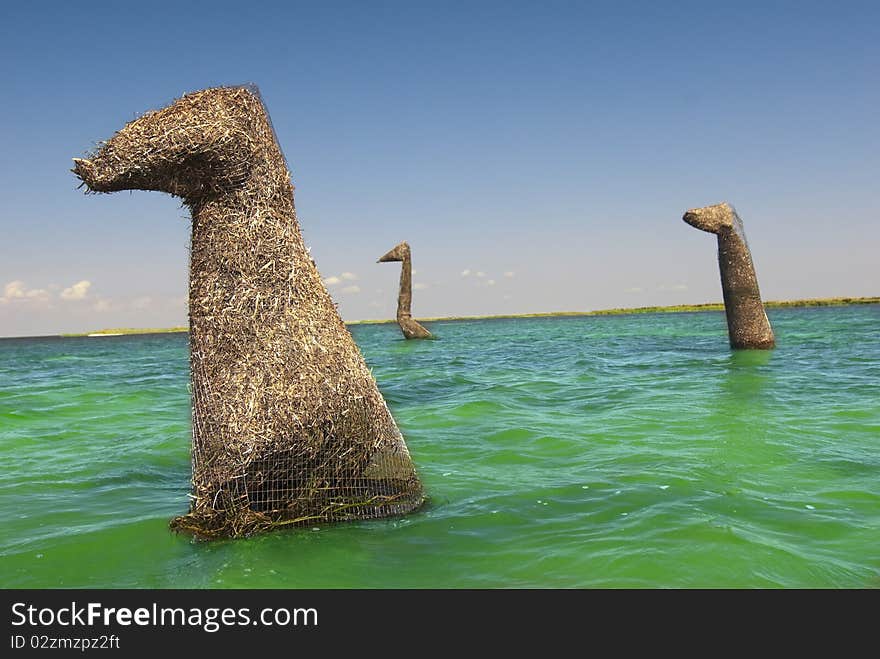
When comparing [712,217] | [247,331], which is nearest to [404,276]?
[712,217]

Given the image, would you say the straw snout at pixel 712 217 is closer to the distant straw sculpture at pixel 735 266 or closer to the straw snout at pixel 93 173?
the distant straw sculpture at pixel 735 266

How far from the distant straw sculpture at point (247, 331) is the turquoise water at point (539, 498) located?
36 cm

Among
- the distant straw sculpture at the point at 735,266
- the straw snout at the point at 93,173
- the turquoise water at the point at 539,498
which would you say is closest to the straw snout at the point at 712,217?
the distant straw sculpture at the point at 735,266

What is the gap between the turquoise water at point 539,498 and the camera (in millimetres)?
4621

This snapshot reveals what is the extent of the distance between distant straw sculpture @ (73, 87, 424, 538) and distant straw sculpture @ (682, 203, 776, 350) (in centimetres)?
1461

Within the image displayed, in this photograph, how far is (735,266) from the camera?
704 inches

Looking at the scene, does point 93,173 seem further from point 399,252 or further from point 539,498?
point 399,252

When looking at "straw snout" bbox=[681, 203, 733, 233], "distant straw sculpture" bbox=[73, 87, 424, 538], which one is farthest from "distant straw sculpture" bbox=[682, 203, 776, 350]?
"distant straw sculpture" bbox=[73, 87, 424, 538]

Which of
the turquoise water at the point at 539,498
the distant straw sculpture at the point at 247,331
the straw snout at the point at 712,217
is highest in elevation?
the straw snout at the point at 712,217

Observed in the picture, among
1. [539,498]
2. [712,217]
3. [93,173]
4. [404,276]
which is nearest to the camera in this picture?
[93,173]

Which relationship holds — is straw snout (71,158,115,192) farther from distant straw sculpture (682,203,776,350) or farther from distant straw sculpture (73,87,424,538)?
distant straw sculpture (682,203,776,350)

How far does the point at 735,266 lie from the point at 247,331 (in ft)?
51.8
